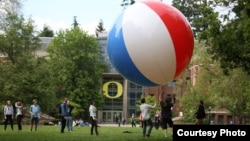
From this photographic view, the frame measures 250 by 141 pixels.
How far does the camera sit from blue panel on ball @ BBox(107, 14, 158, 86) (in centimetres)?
1086

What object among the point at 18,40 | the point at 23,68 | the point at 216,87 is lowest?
the point at 216,87

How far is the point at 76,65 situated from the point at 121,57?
59.3 metres

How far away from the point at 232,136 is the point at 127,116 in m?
79.1

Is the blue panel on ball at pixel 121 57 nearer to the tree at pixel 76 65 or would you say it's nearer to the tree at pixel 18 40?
the tree at pixel 18 40

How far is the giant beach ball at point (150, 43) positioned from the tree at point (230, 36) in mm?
9602

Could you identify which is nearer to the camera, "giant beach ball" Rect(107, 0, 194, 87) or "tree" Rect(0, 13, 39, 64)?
"giant beach ball" Rect(107, 0, 194, 87)

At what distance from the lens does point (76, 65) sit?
69.8 meters

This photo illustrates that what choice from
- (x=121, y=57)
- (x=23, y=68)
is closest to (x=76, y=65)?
(x=23, y=68)

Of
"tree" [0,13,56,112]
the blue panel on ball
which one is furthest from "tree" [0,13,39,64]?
the blue panel on ball

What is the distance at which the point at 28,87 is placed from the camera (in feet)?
164

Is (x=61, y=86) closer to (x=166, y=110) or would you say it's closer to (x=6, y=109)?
(x=6, y=109)

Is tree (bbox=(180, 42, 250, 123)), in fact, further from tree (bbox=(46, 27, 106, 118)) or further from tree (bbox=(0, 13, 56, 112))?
tree (bbox=(46, 27, 106, 118))

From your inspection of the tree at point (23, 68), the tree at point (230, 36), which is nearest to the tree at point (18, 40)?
the tree at point (23, 68)

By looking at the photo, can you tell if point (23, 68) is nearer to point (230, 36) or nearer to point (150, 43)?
point (230, 36)
